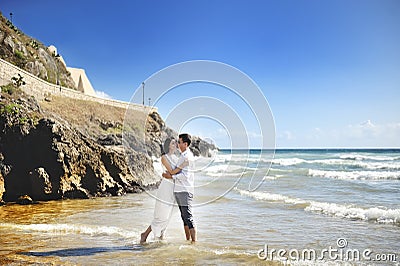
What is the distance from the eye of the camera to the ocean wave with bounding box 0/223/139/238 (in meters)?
8.90

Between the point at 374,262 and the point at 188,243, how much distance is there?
3.74 metres

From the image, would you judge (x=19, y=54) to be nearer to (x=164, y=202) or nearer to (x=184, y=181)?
(x=164, y=202)

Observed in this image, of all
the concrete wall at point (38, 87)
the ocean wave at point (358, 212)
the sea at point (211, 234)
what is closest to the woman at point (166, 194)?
the sea at point (211, 234)

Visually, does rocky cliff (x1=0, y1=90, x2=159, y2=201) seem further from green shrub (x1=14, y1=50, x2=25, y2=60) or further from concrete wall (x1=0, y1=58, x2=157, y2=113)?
green shrub (x1=14, y1=50, x2=25, y2=60)

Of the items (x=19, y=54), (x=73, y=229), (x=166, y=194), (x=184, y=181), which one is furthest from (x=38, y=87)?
(x=184, y=181)

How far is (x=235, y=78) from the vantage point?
10.6 m

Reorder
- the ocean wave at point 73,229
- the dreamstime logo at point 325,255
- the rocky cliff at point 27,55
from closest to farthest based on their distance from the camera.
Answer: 1. the dreamstime logo at point 325,255
2. the ocean wave at point 73,229
3. the rocky cliff at point 27,55

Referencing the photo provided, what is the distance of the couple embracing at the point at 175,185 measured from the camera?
297 inches

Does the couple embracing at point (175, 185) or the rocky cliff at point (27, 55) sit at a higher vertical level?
the rocky cliff at point (27, 55)

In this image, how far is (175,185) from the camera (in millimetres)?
7699

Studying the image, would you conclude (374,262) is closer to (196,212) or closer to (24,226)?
(196,212)

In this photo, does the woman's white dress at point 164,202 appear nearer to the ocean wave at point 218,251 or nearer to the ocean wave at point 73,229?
the ocean wave at point 218,251

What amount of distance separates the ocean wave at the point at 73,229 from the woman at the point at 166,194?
3.64 feet

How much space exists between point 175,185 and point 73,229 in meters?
3.46
